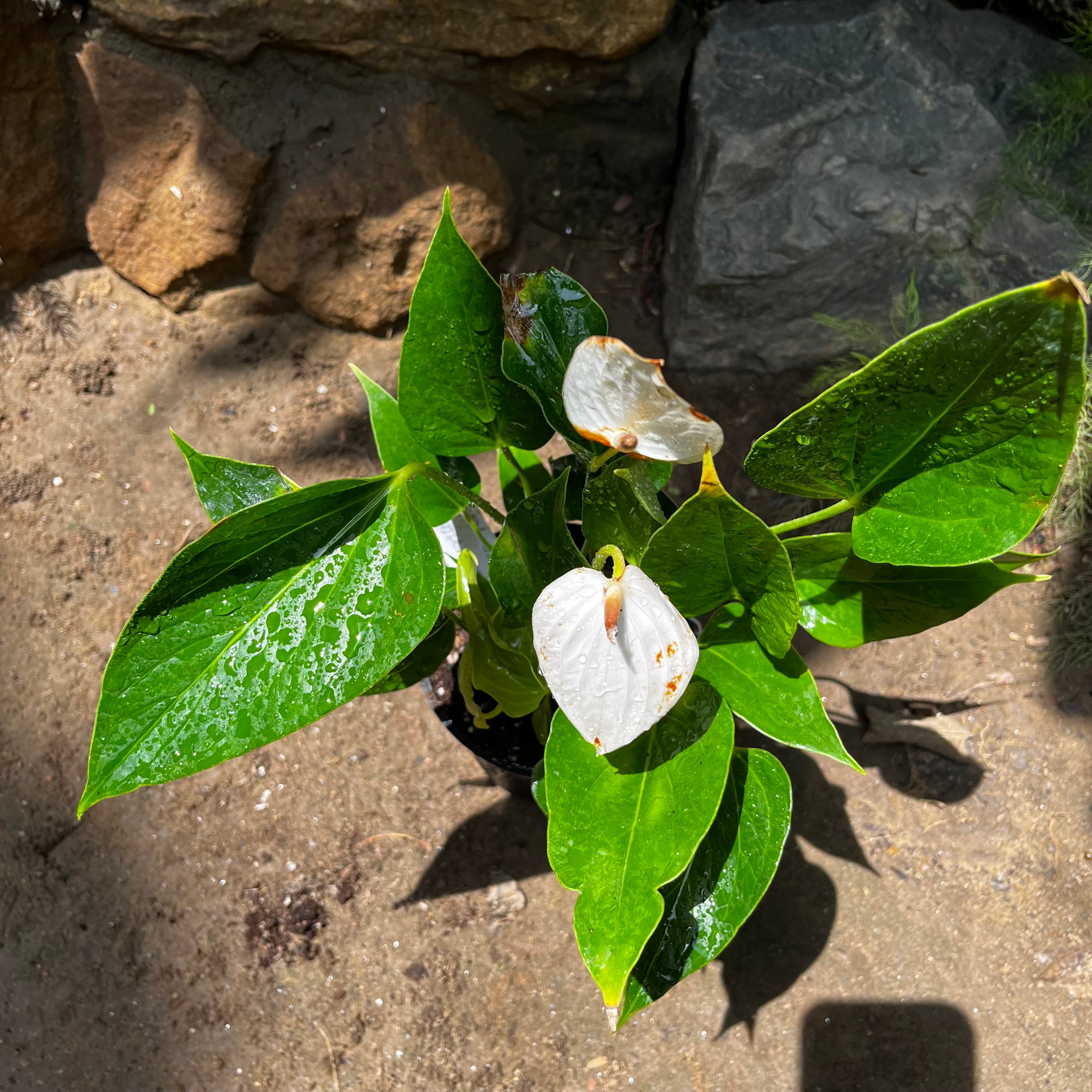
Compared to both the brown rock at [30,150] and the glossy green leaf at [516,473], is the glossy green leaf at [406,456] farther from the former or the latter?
the brown rock at [30,150]

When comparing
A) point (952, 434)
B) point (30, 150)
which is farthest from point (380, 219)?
point (952, 434)

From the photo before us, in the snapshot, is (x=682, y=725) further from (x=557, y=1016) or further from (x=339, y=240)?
(x=339, y=240)

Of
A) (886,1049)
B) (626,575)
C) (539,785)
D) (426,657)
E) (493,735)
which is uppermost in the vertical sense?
(626,575)

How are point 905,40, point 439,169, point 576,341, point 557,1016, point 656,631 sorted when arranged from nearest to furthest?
point 656,631
point 576,341
point 557,1016
point 905,40
point 439,169

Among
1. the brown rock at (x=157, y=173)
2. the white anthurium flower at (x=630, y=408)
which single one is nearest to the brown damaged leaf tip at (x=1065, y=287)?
the white anthurium flower at (x=630, y=408)

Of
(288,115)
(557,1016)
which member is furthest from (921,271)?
(557,1016)

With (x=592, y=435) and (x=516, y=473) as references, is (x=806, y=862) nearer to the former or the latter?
(x=516, y=473)
